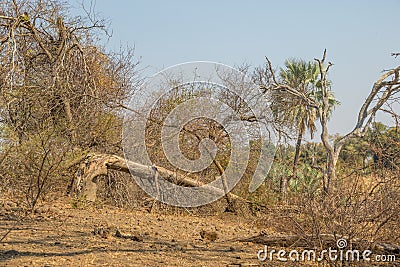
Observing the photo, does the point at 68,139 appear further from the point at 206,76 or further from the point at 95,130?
the point at 206,76

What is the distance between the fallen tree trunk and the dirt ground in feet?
1.52

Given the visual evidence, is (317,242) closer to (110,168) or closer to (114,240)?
(114,240)

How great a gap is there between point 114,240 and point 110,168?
12.9 ft

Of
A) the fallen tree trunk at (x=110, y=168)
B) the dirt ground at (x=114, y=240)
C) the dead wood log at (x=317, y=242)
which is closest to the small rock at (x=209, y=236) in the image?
the dirt ground at (x=114, y=240)

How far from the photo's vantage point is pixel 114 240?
22.5ft

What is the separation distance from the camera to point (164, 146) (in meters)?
10.8

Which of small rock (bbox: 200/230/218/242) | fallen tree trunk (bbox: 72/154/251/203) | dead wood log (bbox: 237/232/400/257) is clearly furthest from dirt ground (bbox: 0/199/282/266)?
fallen tree trunk (bbox: 72/154/251/203)

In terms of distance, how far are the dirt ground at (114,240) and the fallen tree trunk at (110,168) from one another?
46 cm

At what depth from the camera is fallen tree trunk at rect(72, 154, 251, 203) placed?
10023 millimetres

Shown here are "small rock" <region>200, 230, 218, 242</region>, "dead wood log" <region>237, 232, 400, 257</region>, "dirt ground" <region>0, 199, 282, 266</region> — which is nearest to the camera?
"dead wood log" <region>237, 232, 400, 257</region>

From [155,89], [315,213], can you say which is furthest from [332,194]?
[155,89]

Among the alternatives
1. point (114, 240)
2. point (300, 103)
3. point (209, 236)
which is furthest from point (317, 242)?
point (300, 103)

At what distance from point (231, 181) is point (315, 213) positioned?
6.46 meters

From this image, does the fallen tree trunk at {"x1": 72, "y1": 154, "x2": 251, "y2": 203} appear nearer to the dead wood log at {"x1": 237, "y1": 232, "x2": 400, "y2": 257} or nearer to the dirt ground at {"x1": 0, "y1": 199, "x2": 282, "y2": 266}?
the dirt ground at {"x1": 0, "y1": 199, "x2": 282, "y2": 266}
